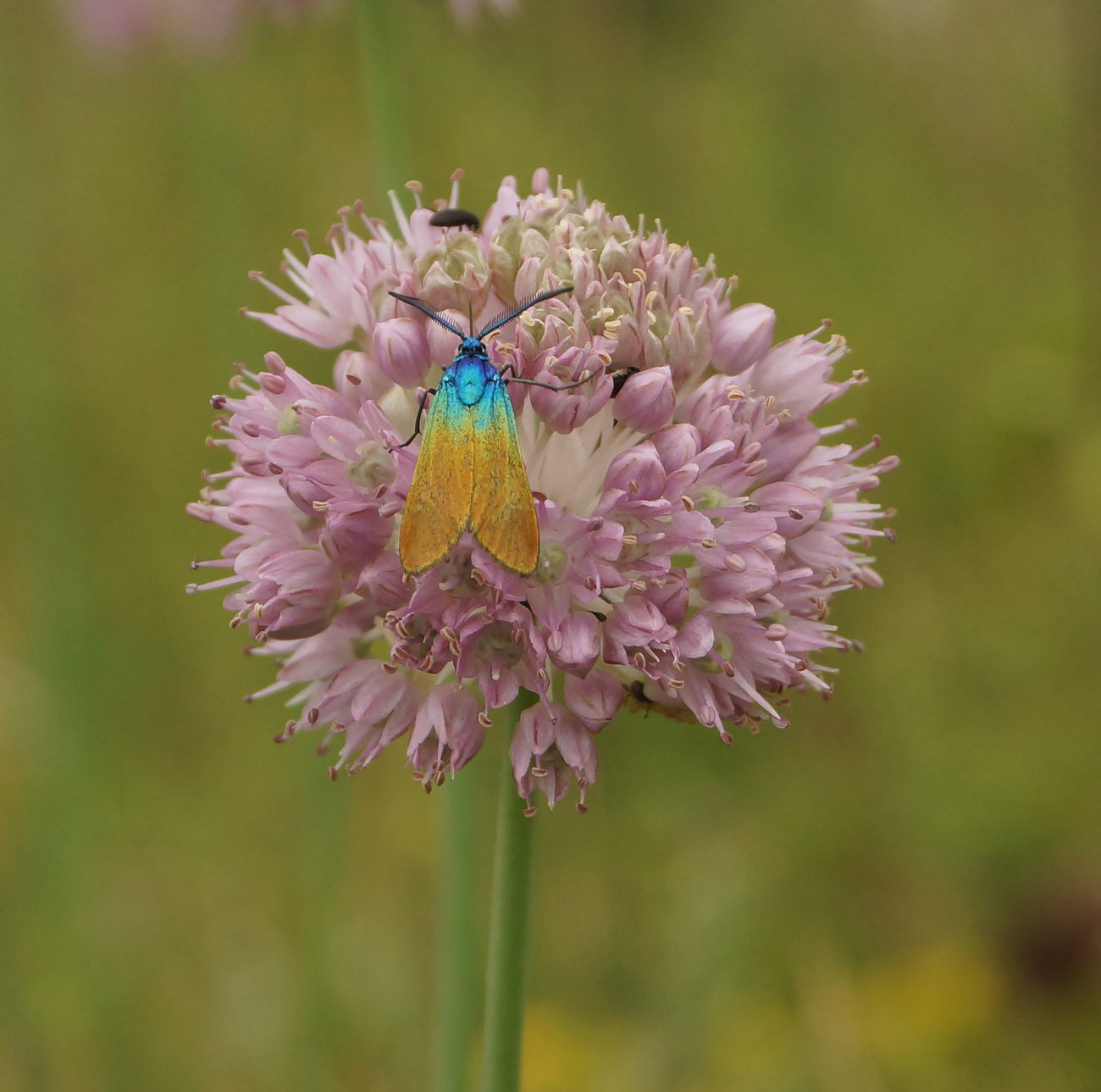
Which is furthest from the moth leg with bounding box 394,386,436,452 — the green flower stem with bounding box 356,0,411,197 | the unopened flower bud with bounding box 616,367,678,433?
the green flower stem with bounding box 356,0,411,197

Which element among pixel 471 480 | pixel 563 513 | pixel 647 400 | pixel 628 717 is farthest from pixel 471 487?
pixel 628 717

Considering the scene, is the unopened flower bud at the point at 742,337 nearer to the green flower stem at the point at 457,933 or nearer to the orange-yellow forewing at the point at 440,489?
the orange-yellow forewing at the point at 440,489

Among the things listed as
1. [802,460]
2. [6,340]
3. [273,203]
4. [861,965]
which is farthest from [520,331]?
[273,203]

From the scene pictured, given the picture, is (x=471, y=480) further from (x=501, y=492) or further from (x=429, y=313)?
(x=429, y=313)

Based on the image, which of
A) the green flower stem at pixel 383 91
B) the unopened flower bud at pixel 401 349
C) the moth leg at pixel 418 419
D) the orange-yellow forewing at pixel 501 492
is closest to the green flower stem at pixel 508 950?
the orange-yellow forewing at pixel 501 492

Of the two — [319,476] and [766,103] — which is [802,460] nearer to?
[319,476]

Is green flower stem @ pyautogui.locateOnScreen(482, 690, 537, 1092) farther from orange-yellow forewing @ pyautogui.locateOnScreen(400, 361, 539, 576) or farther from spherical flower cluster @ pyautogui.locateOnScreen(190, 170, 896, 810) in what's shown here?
orange-yellow forewing @ pyautogui.locateOnScreen(400, 361, 539, 576)
